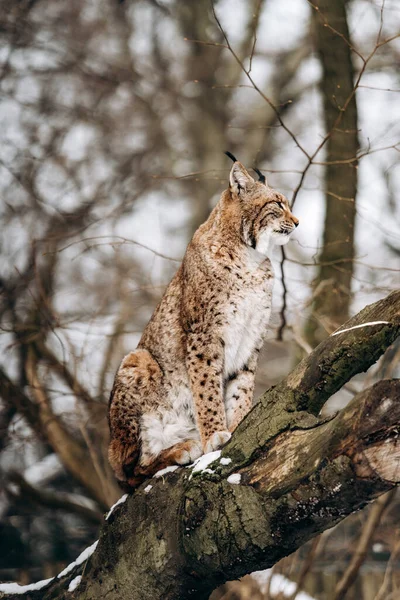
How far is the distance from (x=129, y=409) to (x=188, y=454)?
513 millimetres

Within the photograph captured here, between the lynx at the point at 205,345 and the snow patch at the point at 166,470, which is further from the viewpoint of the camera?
the lynx at the point at 205,345

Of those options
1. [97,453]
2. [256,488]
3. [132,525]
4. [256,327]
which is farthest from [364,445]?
[97,453]

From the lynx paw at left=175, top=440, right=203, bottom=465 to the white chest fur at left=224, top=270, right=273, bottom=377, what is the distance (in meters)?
0.60

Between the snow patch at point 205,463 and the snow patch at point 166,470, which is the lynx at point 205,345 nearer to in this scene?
the snow patch at point 166,470

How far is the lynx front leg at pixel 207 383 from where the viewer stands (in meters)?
4.37

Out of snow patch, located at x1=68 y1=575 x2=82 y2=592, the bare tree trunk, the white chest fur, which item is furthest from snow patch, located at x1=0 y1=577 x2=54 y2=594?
the bare tree trunk

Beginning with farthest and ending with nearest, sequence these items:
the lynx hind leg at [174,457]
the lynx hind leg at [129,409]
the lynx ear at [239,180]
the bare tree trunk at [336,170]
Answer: the bare tree trunk at [336,170] → the lynx ear at [239,180] → the lynx hind leg at [129,409] → the lynx hind leg at [174,457]

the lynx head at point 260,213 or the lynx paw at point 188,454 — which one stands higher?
the lynx head at point 260,213

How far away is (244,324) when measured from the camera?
4668 mm

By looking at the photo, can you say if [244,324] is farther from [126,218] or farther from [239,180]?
[126,218]

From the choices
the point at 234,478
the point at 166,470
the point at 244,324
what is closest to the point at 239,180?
the point at 244,324

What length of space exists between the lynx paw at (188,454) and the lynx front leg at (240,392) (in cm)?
44

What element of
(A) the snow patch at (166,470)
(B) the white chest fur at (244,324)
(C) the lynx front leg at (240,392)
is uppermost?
(B) the white chest fur at (244,324)

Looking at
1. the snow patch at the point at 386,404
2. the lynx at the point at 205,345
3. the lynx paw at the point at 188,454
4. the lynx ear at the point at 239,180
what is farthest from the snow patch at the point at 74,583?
the lynx ear at the point at 239,180
